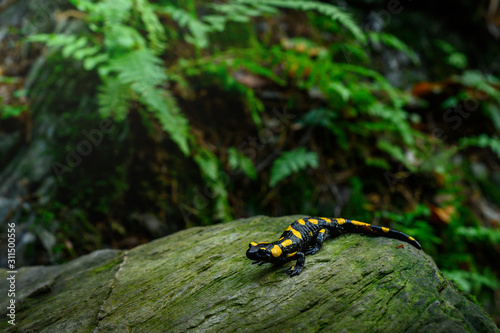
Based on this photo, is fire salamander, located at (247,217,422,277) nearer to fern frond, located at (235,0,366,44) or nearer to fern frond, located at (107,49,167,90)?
fern frond, located at (107,49,167,90)

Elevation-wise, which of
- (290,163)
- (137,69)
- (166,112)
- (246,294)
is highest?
(137,69)

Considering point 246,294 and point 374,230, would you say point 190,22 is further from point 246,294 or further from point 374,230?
point 246,294

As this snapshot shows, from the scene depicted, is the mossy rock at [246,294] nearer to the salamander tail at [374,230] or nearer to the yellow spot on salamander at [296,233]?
the salamander tail at [374,230]

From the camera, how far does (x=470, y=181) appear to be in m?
6.58

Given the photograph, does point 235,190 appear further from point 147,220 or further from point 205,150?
point 147,220

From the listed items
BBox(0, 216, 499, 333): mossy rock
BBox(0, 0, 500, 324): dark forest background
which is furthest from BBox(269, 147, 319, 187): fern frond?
BBox(0, 216, 499, 333): mossy rock

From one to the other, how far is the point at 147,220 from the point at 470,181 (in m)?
6.51

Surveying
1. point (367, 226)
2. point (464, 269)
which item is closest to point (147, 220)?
point (367, 226)

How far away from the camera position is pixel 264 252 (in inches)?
85.1

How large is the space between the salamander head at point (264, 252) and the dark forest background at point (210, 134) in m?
2.02

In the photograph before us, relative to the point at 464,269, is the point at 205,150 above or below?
above

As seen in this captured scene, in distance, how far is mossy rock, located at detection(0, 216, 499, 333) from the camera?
1.73 meters

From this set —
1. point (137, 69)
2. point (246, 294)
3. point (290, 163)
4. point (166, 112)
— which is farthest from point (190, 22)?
point (246, 294)

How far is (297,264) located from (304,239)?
31 centimetres
